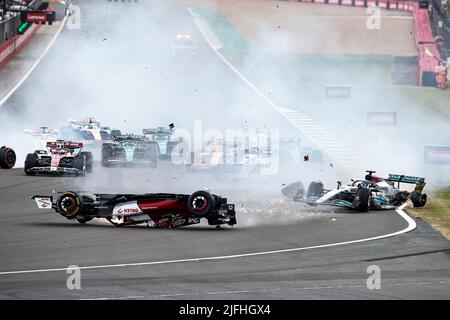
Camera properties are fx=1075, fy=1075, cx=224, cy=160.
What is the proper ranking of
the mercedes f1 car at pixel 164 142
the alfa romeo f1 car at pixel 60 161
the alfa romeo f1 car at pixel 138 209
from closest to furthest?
the alfa romeo f1 car at pixel 138 209
the alfa romeo f1 car at pixel 60 161
the mercedes f1 car at pixel 164 142

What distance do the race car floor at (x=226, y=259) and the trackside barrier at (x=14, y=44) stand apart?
42.9 meters

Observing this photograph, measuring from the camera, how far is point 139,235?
23.3m

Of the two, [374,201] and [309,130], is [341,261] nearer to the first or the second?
[374,201]

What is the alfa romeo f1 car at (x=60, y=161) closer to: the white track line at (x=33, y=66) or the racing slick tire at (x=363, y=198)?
the racing slick tire at (x=363, y=198)

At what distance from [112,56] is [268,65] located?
11197 mm

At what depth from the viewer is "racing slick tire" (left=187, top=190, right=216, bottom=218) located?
79.6 feet

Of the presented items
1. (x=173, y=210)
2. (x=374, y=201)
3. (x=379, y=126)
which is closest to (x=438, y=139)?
(x=379, y=126)

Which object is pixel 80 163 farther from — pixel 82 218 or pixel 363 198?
pixel 82 218

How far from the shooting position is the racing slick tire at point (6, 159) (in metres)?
39.4

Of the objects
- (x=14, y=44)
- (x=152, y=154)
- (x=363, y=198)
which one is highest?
(x=14, y=44)

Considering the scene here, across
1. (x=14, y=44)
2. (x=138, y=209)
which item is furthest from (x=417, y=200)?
(x=14, y=44)

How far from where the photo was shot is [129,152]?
4084cm

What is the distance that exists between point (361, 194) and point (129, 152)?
14.0m

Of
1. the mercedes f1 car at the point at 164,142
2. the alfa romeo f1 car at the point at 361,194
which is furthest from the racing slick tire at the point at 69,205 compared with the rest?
the mercedes f1 car at the point at 164,142
